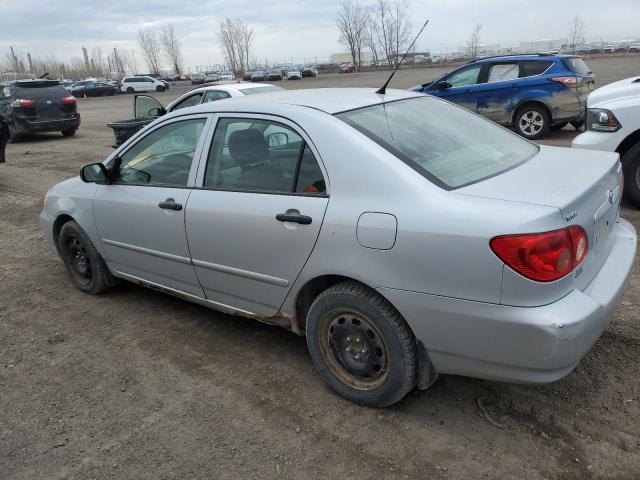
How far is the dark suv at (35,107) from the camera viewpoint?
1534 cm

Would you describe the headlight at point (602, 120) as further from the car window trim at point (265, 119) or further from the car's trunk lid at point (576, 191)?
the car window trim at point (265, 119)

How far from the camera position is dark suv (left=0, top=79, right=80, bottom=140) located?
1534 cm

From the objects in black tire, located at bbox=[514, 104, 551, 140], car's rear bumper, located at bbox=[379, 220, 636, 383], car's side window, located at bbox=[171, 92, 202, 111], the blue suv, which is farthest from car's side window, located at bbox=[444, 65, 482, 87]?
car's rear bumper, located at bbox=[379, 220, 636, 383]

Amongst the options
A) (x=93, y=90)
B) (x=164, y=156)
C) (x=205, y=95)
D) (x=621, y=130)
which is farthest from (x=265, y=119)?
(x=93, y=90)

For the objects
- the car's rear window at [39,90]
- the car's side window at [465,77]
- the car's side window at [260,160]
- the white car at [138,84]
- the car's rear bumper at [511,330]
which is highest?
the white car at [138,84]

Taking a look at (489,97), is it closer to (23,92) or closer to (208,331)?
(208,331)

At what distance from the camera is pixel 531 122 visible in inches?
418

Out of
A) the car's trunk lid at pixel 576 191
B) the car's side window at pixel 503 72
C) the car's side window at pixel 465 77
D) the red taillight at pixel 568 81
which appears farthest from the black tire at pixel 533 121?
the car's trunk lid at pixel 576 191

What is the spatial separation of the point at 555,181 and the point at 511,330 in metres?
0.81

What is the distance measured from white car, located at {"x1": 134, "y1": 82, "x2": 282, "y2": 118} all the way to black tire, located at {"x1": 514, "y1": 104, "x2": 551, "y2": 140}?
4.71 metres

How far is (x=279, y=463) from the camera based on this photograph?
2596 millimetres

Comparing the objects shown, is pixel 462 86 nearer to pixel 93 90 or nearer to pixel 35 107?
pixel 35 107

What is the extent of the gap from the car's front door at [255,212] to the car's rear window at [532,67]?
28.8ft

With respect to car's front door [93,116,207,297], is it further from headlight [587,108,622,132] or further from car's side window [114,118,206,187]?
headlight [587,108,622,132]
